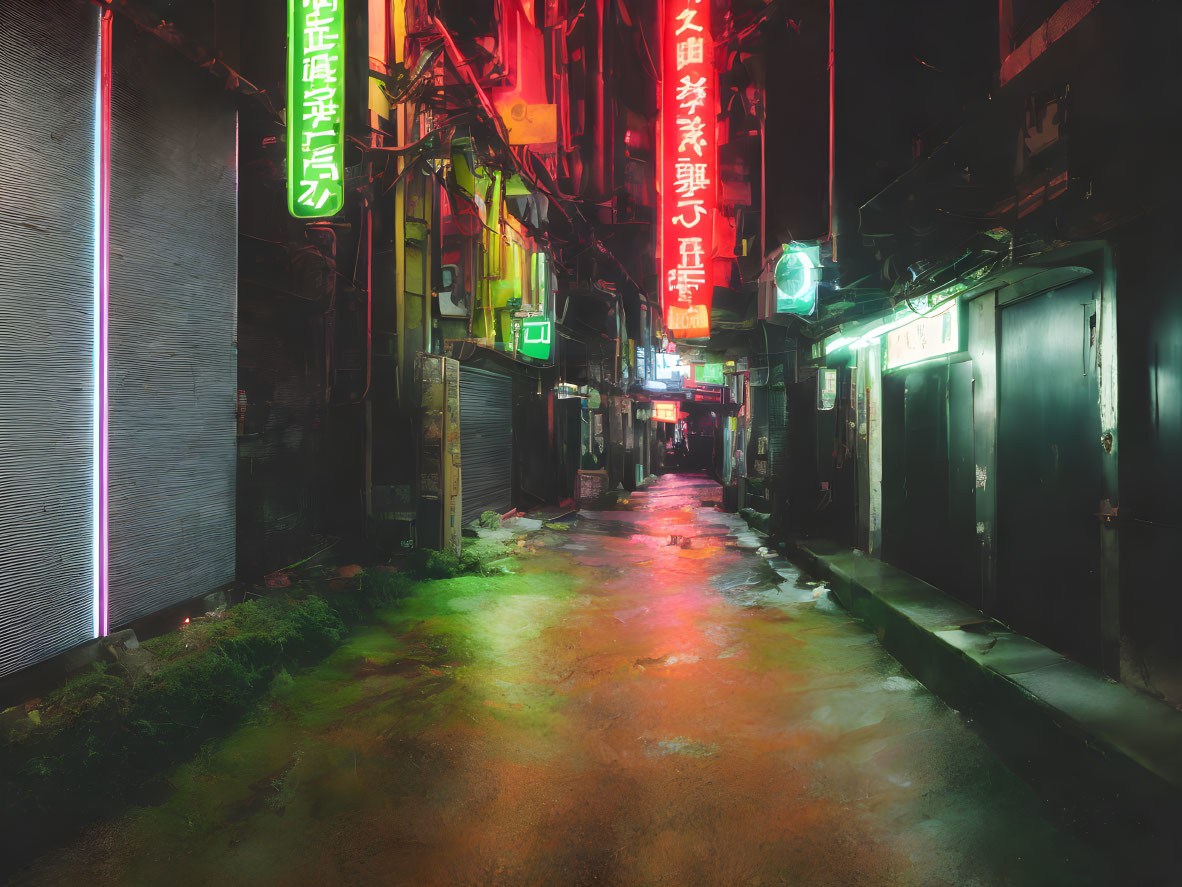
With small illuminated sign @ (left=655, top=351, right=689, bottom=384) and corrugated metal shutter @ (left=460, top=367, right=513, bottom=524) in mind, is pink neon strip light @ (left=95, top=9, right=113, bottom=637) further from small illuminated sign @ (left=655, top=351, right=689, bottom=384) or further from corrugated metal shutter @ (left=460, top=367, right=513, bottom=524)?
small illuminated sign @ (left=655, top=351, right=689, bottom=384)

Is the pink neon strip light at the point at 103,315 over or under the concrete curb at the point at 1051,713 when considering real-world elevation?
over

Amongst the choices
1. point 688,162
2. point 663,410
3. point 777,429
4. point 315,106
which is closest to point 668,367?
point 663,410

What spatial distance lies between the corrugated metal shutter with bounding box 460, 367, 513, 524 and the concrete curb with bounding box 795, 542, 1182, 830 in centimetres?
1074

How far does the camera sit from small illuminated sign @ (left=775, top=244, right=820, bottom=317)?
11264 mm

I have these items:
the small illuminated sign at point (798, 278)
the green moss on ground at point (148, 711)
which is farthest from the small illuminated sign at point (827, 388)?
the green moss on ground at point (148, 711)

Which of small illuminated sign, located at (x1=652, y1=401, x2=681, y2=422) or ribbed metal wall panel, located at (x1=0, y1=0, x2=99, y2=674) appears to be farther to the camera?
small illuminated sign, located at (x1=652, y1=401, x2=681, y2=422)

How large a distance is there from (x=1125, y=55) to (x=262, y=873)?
8127 millimetres

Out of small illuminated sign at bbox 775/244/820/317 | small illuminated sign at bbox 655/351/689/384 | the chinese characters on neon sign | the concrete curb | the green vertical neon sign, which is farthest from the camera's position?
small illuminated sign at bbox 655/351/689/384

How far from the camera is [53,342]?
518 cm

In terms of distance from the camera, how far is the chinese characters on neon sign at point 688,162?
14883 millimetres

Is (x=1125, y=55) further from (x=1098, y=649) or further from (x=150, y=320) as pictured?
(x=150, y=320)

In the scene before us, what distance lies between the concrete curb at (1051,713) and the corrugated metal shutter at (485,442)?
10735 mm

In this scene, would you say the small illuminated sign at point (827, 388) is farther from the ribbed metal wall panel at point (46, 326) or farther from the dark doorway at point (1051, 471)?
the ribbed metal wall panel at point (46, 326)

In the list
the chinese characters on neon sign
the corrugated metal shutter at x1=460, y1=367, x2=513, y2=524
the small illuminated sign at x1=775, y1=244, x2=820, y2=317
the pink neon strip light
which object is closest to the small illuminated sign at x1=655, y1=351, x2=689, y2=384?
the corrugated metal shutter at x1=460, y1=367, x2=513, y2=524
